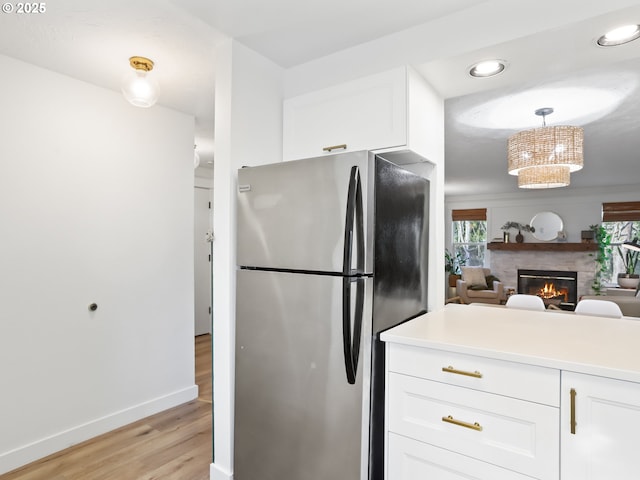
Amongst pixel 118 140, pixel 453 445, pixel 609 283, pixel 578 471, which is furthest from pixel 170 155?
pixel 609 283

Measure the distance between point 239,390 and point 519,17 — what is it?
2.09 metres

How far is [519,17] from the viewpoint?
1533 millimetres

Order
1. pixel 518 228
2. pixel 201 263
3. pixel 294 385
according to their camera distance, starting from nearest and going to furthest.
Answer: pixel 294 385
pixel 201 263
pixel 518 228

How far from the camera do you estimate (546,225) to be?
25.3ft

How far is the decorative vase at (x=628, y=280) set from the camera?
630 cm

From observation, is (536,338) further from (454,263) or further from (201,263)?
(454,263)

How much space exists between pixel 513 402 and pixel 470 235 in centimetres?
829

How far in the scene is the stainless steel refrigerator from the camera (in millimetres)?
1448

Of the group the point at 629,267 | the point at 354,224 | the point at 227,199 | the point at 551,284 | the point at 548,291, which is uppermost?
the point at 227,199

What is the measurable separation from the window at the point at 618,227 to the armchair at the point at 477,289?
2.12 metres

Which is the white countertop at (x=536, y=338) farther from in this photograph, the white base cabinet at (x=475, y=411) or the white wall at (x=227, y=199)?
the white wall at (x=227, y=199)

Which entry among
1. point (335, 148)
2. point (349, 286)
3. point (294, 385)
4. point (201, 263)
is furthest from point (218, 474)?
point (201, 263)

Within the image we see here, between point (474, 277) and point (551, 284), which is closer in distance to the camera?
point (474, 277)

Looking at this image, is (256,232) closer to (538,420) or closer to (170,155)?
(538,420)
